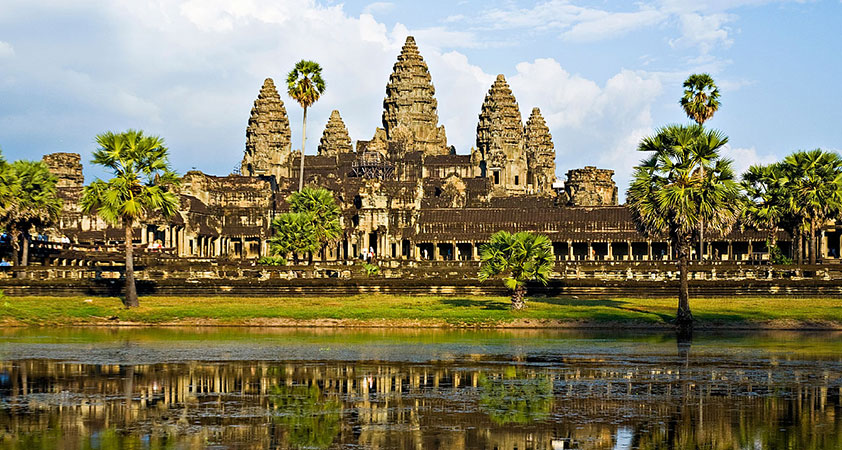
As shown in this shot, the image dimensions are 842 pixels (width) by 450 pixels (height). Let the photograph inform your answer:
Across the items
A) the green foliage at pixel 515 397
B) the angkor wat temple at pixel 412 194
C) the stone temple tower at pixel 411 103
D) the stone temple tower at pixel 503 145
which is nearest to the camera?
the green foliage at pixel 515 397

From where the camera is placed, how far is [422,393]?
82.0 ft

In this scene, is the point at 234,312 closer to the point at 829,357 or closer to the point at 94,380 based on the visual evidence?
the point at 94,380

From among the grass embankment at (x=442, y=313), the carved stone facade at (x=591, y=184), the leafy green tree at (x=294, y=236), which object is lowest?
the grass embankment at (x=442, y=313)

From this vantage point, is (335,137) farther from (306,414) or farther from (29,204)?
(306,414)

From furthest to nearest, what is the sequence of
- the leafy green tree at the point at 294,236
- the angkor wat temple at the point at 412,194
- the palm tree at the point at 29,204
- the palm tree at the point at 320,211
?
the angkor wat temple at the point at 412,194
the palm tree at the point at 320,211
the leafy green tree at the point at 294,236
the palm tree at the point at 29,204

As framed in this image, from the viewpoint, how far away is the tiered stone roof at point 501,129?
16112 cm

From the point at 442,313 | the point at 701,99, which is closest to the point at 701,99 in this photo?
the point at 701,99

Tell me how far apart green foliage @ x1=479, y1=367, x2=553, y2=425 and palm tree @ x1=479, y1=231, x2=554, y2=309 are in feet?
63.0

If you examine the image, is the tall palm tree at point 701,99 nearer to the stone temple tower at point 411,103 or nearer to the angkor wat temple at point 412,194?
the angkor wat temple at point 412,194

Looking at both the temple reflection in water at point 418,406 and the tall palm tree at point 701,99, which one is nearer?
the temple reflection in water at point 418,406

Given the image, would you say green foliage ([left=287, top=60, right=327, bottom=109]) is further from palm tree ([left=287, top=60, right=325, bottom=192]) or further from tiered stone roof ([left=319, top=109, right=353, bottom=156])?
tiered stone roof ([left=319, top=109, right=353, bottom=156])

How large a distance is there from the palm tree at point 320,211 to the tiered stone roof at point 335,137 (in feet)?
328

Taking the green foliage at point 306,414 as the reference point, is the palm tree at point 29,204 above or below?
above

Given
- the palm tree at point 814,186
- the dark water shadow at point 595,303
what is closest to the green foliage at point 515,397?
the dark water shadow at point 595,303
